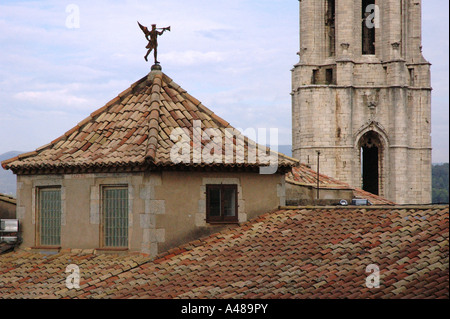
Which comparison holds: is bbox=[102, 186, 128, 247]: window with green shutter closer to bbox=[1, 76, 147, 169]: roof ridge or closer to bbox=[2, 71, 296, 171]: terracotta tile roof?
bbox=[2, 71, 296, 171]: terracotta tile roof

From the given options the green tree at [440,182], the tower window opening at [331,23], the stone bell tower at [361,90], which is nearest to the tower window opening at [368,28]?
the stone bell tower at [361,90]

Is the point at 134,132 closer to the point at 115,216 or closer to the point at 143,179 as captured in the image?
the point at 143,179

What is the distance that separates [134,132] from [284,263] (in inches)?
245

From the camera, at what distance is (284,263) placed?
18859mm

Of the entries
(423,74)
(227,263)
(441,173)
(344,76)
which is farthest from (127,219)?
(441,173)

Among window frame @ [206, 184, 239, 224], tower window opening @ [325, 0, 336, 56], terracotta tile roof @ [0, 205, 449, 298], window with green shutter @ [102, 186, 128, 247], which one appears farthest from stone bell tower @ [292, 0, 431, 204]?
terracotta tile roof @ [0, 205, 449, 298]

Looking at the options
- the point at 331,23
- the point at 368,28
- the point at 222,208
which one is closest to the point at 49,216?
the point at 222,208

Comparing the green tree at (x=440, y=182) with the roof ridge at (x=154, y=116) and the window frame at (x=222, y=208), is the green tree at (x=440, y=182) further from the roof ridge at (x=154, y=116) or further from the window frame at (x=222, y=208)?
the window frame at (x=222, y=208)

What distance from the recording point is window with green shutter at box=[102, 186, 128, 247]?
2173 centimetres

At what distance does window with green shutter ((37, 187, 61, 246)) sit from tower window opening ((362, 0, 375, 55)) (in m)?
56.7
